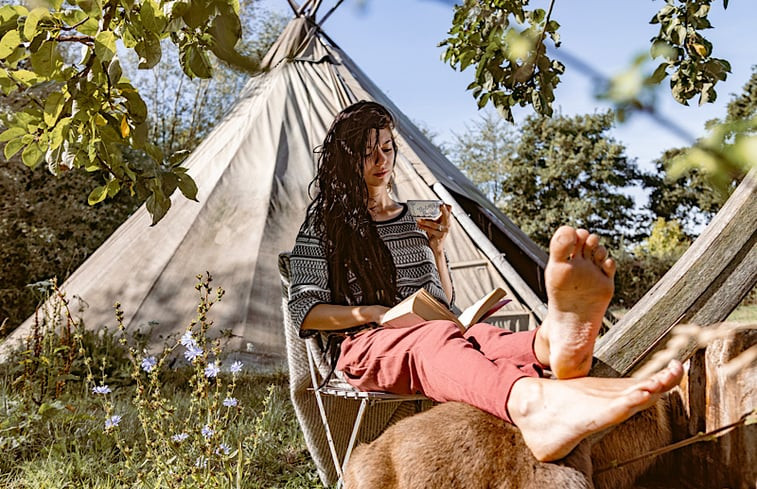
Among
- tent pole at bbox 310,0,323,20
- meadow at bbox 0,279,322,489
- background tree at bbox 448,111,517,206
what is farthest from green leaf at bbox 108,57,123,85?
background tree at bbox 448,111,517,206

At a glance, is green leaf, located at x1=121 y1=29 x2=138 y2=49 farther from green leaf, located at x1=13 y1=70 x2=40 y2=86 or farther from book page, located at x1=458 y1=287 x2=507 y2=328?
book page, located at x1=458 y1=287 x2=507 y2=328

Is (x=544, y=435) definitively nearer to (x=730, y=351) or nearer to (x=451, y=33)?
(x=730, y=351)

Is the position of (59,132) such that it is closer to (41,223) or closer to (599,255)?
(599,255)

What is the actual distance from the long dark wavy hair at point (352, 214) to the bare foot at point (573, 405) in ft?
3.61

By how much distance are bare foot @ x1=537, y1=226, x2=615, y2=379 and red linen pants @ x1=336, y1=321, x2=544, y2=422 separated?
0.09 metres

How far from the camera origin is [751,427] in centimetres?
102

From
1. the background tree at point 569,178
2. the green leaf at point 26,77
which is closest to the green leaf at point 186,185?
the green leaf at point 26,77

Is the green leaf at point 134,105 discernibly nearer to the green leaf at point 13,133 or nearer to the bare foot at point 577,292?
the green leaf at point 13,133

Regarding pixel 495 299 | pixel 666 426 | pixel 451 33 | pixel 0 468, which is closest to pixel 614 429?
pixel 666 426

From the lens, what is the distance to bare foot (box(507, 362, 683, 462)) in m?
0.91

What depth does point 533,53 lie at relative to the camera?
192cm

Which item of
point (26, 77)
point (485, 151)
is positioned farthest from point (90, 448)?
point (485, 151)

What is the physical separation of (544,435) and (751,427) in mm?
321

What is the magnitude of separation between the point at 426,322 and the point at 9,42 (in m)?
1.01
